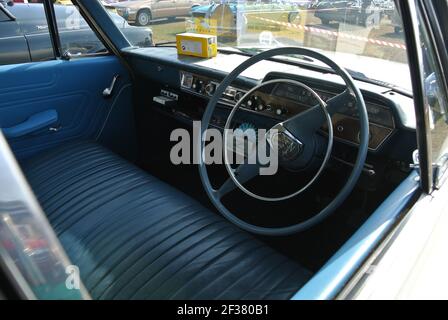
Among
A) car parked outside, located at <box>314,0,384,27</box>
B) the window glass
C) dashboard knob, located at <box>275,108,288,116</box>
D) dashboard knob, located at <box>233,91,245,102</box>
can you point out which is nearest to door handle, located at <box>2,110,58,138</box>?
the window glass


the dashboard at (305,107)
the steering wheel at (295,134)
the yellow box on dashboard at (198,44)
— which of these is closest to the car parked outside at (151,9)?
the yellow box on dashboard at (198,44)

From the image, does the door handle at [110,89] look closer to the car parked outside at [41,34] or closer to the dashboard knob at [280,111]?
the car parked outside at [41,34]

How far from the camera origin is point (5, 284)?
21.6 inches

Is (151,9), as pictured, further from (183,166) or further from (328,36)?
(328,36)

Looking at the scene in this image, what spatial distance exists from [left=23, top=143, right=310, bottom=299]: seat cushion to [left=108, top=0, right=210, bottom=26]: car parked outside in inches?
47.7

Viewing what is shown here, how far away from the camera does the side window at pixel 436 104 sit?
1.28 m

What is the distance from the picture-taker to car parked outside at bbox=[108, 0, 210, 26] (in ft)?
Answer: 8.71

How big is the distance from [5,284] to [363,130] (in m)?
1.21

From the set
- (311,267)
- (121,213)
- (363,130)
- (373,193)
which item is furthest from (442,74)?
(121,213)

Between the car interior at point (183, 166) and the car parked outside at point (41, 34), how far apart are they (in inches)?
4.3

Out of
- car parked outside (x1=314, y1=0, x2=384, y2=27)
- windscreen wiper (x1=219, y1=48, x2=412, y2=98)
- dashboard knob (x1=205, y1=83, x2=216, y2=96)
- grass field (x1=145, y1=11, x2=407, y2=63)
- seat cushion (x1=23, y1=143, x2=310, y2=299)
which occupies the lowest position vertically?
seat cushion (x1=23, y1=143, x2=310, y2=299)

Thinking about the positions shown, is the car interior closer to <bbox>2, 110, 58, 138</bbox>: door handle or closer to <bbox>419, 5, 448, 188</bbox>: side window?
<bbox>2, 110, 58, 138</bbox>: door handle

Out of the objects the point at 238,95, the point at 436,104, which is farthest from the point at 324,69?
the point at 436,104
